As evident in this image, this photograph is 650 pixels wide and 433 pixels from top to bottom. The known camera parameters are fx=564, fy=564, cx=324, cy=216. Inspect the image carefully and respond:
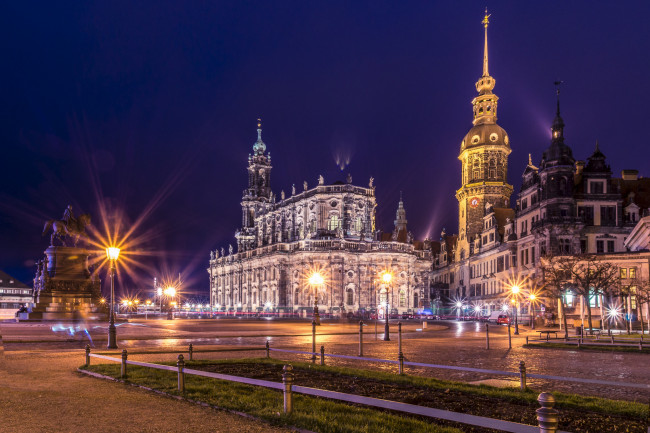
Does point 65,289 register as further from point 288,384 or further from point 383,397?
point 288,384

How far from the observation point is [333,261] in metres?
91.3

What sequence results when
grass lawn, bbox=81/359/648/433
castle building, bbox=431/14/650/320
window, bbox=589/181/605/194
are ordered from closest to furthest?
grass lawn, bbox=81/359/648/433, castle building, bbox=431/14/650/320, window, bbox=589/181/605/194

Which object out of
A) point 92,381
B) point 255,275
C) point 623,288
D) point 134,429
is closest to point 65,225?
point 92,381

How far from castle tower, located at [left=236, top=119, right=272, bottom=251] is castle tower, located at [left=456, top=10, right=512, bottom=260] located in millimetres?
46710

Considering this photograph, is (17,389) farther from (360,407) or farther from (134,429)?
(360,407)

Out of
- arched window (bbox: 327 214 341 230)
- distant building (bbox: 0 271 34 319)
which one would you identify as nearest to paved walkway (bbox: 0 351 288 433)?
arched window (bbox: 327 214 341 230)

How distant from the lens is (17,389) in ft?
42.4

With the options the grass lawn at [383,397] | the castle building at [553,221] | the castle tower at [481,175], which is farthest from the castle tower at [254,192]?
the grass lawn at [383,397]

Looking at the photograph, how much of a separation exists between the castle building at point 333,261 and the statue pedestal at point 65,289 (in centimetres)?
4252

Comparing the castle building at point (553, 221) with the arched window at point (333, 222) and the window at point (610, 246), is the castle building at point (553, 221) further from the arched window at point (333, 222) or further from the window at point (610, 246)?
the arched window at point (333, 222)

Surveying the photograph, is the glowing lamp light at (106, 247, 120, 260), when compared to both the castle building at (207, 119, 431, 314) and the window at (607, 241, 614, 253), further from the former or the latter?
the castle building at (207, 119, 431, 314)

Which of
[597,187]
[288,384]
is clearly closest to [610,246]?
[597,187]

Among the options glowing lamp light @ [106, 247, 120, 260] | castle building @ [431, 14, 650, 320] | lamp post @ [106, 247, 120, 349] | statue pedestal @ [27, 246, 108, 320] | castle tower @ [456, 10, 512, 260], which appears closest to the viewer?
lamp post @ [106, 247, 120, 349]

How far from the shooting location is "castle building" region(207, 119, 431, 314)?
300 feet
